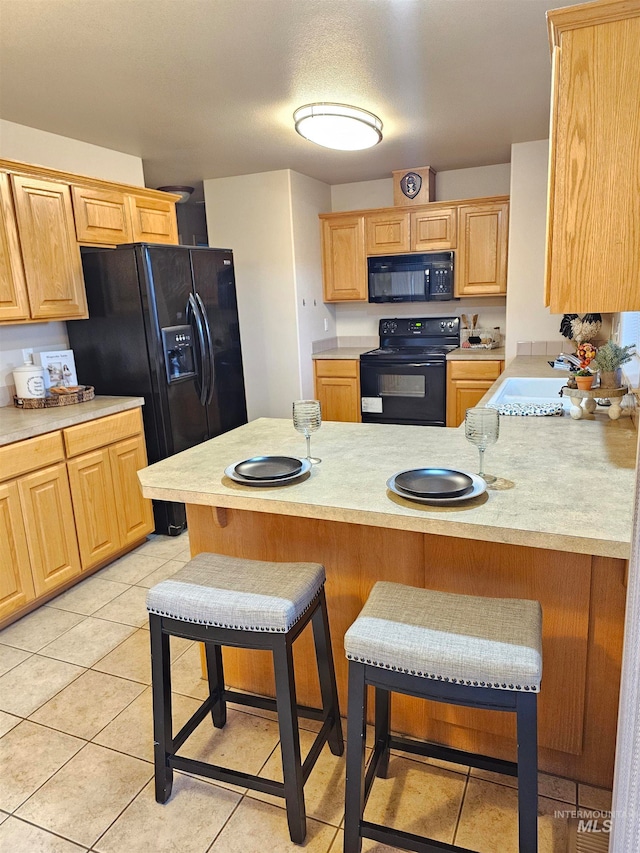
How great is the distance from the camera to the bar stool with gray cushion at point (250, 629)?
1.38 meters

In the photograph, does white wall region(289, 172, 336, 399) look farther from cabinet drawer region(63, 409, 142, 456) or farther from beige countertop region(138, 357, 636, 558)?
beige countertop region(138, 357, 636, 558)

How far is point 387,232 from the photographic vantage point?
484 cm

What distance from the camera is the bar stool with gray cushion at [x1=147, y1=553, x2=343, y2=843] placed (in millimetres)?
1385

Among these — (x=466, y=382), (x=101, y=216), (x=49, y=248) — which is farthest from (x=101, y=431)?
(x=466, y=382)

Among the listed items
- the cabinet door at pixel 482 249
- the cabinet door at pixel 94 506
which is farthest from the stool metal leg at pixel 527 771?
the cabinet door at pixel 482 249

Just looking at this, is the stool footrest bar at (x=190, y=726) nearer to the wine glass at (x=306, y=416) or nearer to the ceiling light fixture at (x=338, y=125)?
the wine glass at (x=306, y=416)

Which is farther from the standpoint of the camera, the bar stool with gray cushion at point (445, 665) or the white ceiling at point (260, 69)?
the white ceiling at point (260, 69)

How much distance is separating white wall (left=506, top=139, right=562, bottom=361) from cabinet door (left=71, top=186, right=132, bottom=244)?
2.71 metres

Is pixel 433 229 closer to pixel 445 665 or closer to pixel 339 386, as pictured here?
pixel 339 386

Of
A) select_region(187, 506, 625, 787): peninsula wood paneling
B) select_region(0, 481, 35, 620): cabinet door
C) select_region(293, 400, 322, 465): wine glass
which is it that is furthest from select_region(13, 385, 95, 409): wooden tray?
select_region(293, 400, 322, 465): wine glass

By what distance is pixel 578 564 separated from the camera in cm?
147

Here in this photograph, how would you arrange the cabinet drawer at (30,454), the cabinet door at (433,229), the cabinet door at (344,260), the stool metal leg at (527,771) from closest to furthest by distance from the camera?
1. the stool metal leg at (527,771)
2. the cabinet drawer at (30,454)
3. the cabinet door at (433,229)
4. the cabinet door at (344,260)

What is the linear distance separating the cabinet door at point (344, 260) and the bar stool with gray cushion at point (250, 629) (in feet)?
12.6

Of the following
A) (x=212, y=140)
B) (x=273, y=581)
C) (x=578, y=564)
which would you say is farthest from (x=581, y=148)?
(x=212, y=140)
